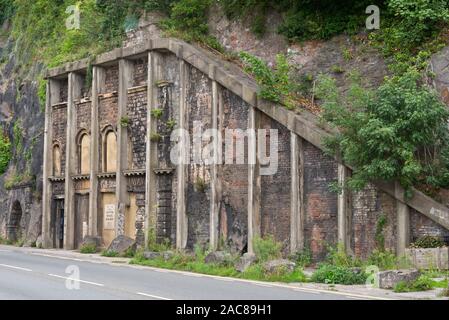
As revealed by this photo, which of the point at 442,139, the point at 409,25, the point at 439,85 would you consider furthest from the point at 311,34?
the point at 442,139

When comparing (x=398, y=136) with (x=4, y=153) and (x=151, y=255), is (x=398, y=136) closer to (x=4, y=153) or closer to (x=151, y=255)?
(x=151, y=255)

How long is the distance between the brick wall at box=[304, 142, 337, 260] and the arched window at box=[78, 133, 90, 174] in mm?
12321

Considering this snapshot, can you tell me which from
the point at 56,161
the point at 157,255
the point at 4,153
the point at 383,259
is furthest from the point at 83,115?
the point at 383,259

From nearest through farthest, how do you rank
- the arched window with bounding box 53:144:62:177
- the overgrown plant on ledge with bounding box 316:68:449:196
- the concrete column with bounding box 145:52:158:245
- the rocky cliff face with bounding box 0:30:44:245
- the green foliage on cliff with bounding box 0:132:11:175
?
the overgrown plant on ledge with bounding box 316:68:449:196 → the concrete column with bounding box 145:52:158:245 → the arched window with bounding box 53:144:62:177 → the rocky cliff face with bounding box 0:30:44:245 → the green foliage on cliff with bounding box 0:132:11:175

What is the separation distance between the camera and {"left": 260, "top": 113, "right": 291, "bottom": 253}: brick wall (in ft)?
78.1

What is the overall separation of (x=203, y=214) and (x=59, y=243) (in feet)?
33.0

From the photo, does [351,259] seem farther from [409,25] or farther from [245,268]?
[409,25]

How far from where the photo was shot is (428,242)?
19500 millimetres

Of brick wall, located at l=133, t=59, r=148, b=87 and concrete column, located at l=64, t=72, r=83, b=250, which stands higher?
brick wall, located at l=133, t=59, r=148, b=87

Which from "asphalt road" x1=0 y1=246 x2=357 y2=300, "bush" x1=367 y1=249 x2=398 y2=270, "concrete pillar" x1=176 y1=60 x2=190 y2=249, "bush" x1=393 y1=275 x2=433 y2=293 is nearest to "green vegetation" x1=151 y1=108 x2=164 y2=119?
"concrete pillar" x1=176 y1=60 x2=190 y2=249

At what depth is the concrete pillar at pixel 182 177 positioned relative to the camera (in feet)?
89.0

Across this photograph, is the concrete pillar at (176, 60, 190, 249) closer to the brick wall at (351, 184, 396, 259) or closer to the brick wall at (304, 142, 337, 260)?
the brick wall at (304, 142, 337, 260)

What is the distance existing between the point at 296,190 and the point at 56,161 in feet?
49.1

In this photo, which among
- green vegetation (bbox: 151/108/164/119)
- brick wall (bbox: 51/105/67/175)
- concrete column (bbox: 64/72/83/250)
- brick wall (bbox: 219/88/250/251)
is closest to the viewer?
brick wall (bbox: 219/88/250/251)
